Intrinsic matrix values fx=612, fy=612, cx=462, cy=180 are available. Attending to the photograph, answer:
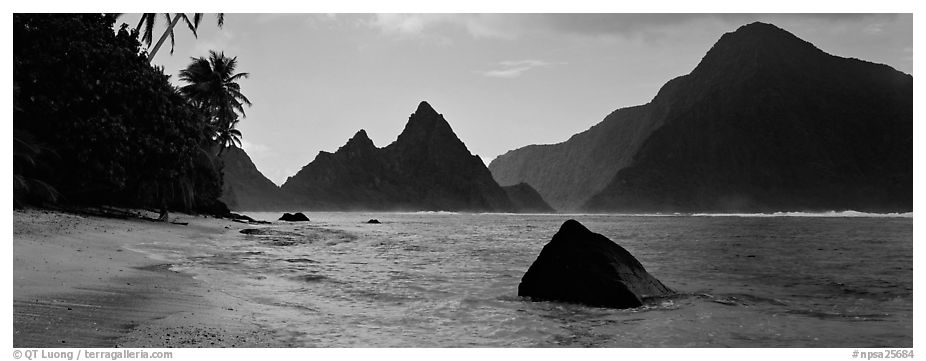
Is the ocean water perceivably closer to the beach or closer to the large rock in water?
the beach

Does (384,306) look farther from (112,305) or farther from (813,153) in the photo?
(813,153)

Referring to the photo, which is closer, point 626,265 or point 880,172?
point 626,265

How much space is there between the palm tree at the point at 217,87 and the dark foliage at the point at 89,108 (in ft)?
86.4

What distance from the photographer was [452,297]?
1076 centimetres

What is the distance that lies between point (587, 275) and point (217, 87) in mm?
50328

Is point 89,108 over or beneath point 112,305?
over

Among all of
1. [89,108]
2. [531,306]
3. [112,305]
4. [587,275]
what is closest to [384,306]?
[531,306]

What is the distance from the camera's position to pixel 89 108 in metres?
22.1

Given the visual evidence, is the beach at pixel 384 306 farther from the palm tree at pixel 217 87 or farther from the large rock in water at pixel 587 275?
the palm tree at pixel 217 87

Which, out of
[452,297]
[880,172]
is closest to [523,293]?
[452,297]

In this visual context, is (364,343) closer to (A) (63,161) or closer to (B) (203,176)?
(A) (63,161)

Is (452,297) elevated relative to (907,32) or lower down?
lower down

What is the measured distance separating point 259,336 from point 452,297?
4.39m

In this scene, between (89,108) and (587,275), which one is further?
(89,108)
